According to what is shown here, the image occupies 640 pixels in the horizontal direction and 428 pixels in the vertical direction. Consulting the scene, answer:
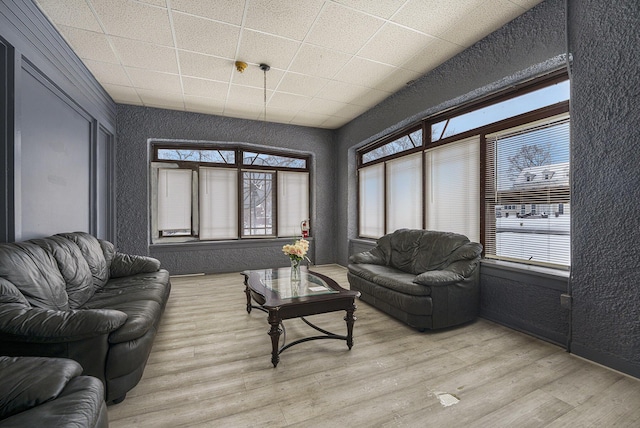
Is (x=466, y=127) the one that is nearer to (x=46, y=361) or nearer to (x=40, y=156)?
(x=46, y=361)

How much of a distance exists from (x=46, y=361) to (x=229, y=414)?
3.12ft

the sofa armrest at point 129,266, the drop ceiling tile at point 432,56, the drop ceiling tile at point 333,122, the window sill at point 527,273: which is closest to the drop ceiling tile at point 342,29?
the drop ceiling tile at point 432,56

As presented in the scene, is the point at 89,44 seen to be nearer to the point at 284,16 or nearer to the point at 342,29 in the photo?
the point at 284,16

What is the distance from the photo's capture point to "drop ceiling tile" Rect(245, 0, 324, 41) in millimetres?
2436

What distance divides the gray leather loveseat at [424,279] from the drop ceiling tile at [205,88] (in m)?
3.19

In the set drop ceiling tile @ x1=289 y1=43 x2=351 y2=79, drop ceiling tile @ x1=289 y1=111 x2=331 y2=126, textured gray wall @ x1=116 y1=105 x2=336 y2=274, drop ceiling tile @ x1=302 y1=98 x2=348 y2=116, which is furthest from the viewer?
drop ceiling tile @ x1=289 y1=111 x2=331 y2=126

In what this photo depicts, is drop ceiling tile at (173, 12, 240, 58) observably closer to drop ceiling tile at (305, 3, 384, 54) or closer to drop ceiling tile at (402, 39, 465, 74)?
drop ceiling tile at (305, 3, 384, 54)

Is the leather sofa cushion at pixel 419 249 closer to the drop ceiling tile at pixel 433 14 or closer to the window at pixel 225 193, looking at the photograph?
the drop ceiling tile at pixel 433 14

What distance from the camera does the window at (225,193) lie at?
515 cm

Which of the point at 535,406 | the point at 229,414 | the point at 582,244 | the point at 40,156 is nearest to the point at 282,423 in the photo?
the point at 229,414

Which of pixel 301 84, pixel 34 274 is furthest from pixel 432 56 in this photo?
pixel 34 274

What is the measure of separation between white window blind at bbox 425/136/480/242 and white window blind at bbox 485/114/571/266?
0.17 meters

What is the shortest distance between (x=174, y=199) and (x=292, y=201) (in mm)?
2298

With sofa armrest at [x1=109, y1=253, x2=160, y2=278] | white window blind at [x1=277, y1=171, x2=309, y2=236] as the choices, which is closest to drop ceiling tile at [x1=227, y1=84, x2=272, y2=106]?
white window blind at [x1=277, y1=171, x2=309, y2=236]
